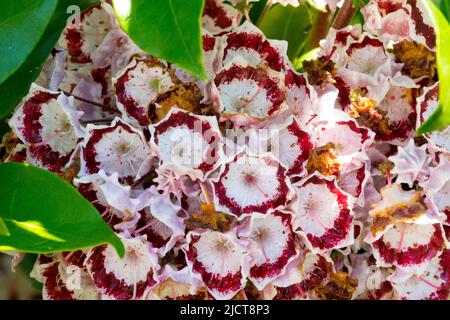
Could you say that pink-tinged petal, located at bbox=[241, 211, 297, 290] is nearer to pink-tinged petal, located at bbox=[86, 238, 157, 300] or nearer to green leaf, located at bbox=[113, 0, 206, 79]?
pink-tinged petal, located at bbox=[86, 238, 157, 300]

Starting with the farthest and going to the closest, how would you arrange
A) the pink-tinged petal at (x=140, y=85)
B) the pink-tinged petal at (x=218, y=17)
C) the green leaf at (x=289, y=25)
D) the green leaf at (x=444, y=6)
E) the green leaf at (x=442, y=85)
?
the green leaf at (x=289, y=25) → the pink-tinged petal at (x=218, y=17) → the pink-tinged petal at (x=140, y=85) → the green leaf at (x=444, y=6) → the green leaf at (x=442, y=85)

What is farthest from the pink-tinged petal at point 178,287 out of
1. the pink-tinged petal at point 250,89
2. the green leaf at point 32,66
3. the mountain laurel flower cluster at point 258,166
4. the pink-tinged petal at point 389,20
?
the pink-tinged petal at point 389,20

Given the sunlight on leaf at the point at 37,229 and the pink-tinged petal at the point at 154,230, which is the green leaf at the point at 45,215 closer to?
the sunlight on leaf at the point at 37,229

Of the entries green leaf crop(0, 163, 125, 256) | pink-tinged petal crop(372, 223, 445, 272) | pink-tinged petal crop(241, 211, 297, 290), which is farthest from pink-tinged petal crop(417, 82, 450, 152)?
green leaf crop(0, 163, 125, 256)

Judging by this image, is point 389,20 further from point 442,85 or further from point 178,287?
point 178,287

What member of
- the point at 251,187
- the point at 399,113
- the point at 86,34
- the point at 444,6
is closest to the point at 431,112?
the point at 399,113
